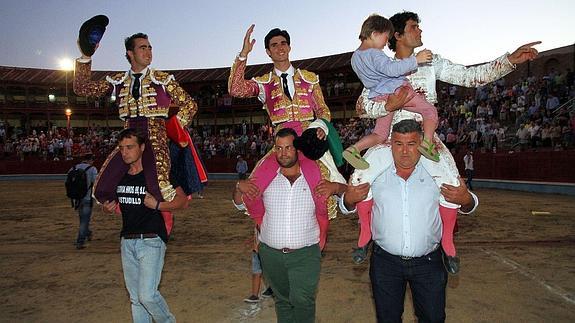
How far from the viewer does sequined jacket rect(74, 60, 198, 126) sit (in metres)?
3.37

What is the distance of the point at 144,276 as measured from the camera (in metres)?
3.00

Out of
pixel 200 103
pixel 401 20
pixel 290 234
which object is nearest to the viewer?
pixel 401 20

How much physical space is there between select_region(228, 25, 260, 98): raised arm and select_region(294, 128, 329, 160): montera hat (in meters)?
0.79

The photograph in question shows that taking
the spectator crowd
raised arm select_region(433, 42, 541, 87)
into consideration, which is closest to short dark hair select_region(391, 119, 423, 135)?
raised arm select_region(433, 42, 541, 87)

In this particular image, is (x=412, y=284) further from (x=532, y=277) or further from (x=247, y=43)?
(x=532, y=277)

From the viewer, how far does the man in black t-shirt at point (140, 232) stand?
302 cm

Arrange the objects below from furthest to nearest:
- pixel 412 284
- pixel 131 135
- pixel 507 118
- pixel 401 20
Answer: pixel 507 118 → pixel 131 135 → pixel 401 20 → pixel 412 284

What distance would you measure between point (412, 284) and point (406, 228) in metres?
0.34

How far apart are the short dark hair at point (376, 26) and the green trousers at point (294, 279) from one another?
1414 millimetres

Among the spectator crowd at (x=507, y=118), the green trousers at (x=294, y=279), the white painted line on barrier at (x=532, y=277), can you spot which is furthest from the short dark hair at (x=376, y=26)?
the spectator crowd at (x=507, y=118)

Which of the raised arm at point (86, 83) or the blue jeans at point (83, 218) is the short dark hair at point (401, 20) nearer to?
the raised arm at point (86, 83)

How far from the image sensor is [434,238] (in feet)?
8.46

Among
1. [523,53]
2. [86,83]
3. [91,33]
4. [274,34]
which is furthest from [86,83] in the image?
[523,53]

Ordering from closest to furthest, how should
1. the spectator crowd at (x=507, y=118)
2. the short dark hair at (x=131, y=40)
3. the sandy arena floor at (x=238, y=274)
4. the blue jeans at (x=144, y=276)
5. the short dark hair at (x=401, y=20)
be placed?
the short dark hair at (x=401, y=20)
the blue jeans at (x=144, y=276)
the short dark hair at (x=131, y=40)
the sandy arena floor at (x=238, y=274)
the spectator crowd at (x=507, y=118)
